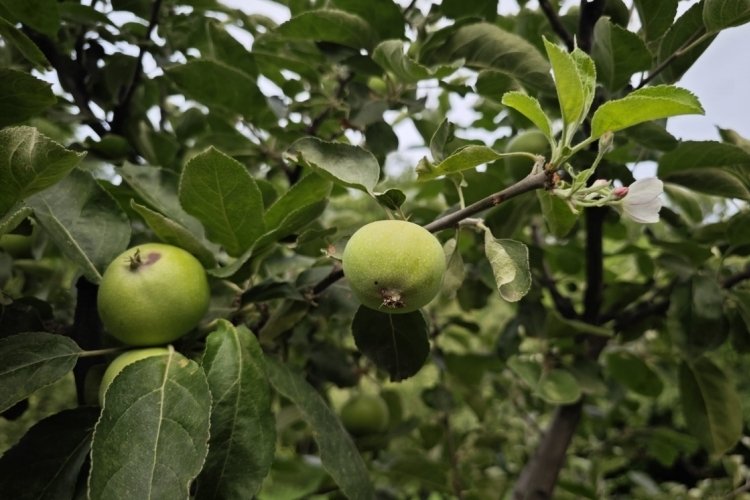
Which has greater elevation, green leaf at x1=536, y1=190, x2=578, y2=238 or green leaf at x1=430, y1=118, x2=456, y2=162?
green leaf at x1=430, y1=118, x2=456, y2=162

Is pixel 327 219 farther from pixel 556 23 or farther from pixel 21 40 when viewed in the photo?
pixel 21 40

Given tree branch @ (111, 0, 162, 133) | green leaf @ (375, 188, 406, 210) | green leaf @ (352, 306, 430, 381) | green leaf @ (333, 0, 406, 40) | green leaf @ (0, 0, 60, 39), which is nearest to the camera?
green leaf @ (375, 188, 406, 210)

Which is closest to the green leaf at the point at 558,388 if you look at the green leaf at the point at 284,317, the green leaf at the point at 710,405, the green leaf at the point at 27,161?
the green leaf at the point at 710,405

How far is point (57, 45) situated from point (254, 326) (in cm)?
70

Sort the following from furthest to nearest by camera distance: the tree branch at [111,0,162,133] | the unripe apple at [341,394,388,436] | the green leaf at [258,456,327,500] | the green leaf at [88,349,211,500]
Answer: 1. the unripe apple at [341,394,388,436]
2. the green leaf at [258,456,327,500]
3. the tree branch at [111,0,162,133]
4. the green leaf at [88,349,211,500]

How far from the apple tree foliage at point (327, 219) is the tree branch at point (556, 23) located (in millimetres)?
11

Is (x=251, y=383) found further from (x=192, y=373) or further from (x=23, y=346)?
(x=23, y=346)

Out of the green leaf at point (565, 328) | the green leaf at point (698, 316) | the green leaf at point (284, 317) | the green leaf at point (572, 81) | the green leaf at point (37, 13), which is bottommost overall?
the green leaf at point (565, 328)

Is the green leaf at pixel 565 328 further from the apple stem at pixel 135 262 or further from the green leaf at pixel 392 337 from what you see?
the apple stem at pixel 135 262

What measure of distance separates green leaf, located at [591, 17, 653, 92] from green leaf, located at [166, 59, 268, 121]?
585 mm

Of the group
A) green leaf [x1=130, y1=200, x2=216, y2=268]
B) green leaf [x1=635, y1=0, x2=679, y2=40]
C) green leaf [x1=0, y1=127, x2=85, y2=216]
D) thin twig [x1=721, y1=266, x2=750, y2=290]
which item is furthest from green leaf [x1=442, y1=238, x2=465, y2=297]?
thin twig [x1=721, y1=266, x2=750, y2=290]

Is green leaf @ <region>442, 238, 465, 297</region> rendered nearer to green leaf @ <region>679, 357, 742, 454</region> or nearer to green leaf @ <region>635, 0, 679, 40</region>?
green leaf @ <region>635, 0, 679, 40</region>

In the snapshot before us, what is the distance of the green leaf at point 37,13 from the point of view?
1.00 meters

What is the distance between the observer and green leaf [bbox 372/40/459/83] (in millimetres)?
949
